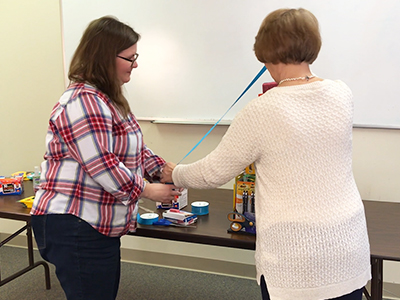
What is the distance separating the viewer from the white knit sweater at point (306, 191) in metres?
1.01

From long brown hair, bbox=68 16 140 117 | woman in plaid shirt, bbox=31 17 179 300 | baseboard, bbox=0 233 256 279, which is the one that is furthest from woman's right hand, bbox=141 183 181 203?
baseboard, bbox=0 233 256 279

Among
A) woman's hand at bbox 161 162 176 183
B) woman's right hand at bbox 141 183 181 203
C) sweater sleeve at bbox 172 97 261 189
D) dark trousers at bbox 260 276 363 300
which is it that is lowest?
dark trousers at bbox 260 276 363 300

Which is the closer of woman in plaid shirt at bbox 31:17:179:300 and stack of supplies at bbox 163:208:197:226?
woman in plaid shirt at bbox 31:17:179:300

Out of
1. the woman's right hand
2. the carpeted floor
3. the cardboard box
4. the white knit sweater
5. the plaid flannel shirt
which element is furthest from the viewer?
the carpeted floor

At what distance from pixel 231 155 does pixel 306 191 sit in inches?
9.4

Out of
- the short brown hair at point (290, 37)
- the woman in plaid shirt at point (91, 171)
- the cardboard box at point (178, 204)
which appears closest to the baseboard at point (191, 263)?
the cardboard box at point (178, 204)

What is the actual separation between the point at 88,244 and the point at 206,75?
146 centimetres

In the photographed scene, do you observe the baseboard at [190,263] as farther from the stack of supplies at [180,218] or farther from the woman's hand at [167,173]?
the woman's hand at [167,173]

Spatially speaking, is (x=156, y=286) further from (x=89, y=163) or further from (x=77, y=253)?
(x=89, y=163)

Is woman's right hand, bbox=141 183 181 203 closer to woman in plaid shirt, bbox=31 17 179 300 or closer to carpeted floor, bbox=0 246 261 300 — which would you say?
woman in plaid shirt, bbox=31 17 179 300

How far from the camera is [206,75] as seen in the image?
2.41m

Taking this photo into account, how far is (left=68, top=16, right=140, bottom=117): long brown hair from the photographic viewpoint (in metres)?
1.28

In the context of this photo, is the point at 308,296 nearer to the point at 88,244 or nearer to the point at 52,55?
the point at 88,244

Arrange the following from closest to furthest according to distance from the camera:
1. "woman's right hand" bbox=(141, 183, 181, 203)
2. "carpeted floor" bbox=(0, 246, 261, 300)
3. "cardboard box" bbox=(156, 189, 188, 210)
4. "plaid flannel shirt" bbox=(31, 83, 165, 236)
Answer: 1. "plaid flannel shirt" bbox=(31, 83, 165, 236)
2. "woman's right hand" bbox=(141, 183, 181, 203)
3. "cardboard box" bbox=(156, 189, 188, 210)
4. "carpeted floor" bbox=(0, 246, 261, 300)
